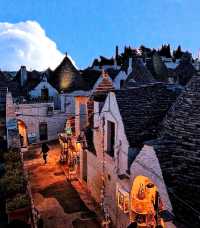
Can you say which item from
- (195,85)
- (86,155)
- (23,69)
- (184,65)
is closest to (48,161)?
(86,155)

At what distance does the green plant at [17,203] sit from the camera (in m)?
9.97

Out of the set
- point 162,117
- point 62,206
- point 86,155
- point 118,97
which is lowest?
point 62,206

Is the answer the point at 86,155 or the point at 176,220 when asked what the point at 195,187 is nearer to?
the point at 176,220

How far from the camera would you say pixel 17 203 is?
10.1m

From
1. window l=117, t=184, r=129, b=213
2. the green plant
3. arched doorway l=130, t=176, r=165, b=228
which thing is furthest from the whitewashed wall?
the green plant

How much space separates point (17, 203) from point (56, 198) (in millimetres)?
8805

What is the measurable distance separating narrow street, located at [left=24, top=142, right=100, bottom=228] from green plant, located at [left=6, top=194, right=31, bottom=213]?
5.54m

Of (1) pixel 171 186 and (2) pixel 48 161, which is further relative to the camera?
(2) pixel 48 161

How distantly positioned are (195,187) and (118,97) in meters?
5.95

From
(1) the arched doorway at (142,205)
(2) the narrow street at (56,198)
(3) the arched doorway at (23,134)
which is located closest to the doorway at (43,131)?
(3) the arched doorway at (23,134)

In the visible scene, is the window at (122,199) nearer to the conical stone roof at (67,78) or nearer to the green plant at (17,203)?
the green plant at (17,203)

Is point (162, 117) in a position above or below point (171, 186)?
above

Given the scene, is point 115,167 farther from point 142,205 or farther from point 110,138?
point 142,205

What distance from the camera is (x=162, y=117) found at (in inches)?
529
